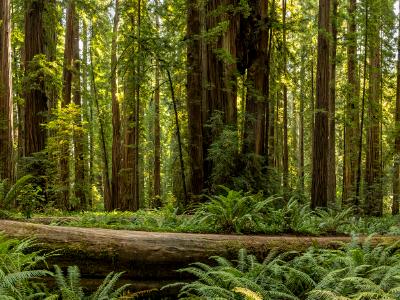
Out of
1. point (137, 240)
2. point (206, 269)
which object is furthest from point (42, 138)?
point (206, 269)

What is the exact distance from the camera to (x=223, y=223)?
7.10 metres

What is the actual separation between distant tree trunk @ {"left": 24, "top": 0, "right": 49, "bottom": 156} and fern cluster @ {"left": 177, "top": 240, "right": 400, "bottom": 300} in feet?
28.9

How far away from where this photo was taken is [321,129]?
12727mm

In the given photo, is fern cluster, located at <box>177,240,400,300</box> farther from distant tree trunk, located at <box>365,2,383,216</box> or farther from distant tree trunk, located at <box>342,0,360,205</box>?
distant tree trunk, located at <box>365,2,383,216</box>

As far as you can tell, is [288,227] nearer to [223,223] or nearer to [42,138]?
[223,223]

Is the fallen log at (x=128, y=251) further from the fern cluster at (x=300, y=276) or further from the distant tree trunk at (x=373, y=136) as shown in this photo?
the distant tree trunk at (x=373, y=136)

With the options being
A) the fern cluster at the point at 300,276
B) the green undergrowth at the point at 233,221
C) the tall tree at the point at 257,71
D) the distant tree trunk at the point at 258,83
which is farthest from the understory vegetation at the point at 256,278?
the tall tree at the point at 257,71

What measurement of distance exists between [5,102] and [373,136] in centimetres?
1717

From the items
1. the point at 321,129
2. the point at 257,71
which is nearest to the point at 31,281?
the point at 257,71

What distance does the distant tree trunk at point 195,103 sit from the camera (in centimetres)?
1132

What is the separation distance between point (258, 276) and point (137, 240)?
170cm

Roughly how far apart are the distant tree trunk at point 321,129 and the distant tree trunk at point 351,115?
12.3 ft

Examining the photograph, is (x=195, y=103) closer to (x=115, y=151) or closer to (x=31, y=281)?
(x=31, y=281)

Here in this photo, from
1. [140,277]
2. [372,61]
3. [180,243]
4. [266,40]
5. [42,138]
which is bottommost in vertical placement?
[140,277]
